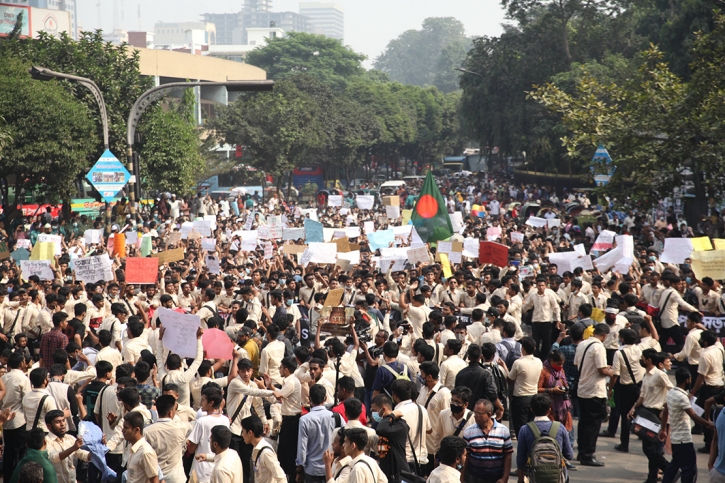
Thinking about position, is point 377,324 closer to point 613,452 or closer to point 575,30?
point 613,452

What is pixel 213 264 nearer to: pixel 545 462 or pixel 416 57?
pixel 545 462

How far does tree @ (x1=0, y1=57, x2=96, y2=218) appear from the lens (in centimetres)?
2403

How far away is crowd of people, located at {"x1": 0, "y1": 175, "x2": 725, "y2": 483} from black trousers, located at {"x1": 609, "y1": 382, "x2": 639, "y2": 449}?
0.11 feet

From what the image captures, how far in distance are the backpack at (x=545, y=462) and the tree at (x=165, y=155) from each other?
81.6 feet

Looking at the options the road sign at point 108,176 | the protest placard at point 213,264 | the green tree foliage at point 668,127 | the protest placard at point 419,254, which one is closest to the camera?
the protest placard at point 419,254

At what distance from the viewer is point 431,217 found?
18391 mm

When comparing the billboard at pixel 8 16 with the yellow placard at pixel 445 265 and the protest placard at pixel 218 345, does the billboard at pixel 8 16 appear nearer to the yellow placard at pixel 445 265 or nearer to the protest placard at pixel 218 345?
the yellow placard at pixel 445 265

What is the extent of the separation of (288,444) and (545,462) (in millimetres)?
2748

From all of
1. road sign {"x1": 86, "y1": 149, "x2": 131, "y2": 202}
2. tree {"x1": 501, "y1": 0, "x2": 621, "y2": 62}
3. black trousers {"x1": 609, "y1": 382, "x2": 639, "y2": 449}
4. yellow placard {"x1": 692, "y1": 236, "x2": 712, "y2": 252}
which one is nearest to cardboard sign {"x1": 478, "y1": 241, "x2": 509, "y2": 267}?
yellow placard {"x1": 692, "y1": 236, "x2": 712, "y2": 252}

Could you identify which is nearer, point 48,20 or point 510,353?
point 510,353

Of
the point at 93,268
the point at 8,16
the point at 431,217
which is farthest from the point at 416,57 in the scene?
the point at 93,268

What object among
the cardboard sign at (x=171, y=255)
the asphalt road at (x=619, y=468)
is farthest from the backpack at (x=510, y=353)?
the cardboard sign at (x=171, y=255)

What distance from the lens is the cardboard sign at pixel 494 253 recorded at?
1510 cm

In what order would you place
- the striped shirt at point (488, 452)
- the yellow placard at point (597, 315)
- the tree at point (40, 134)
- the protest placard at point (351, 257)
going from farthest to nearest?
the tree at point (40, 134)
the protest placard at point (351, 257)
the yellow placard at point (597, 315)
the striped shirt at point (488, 452)
